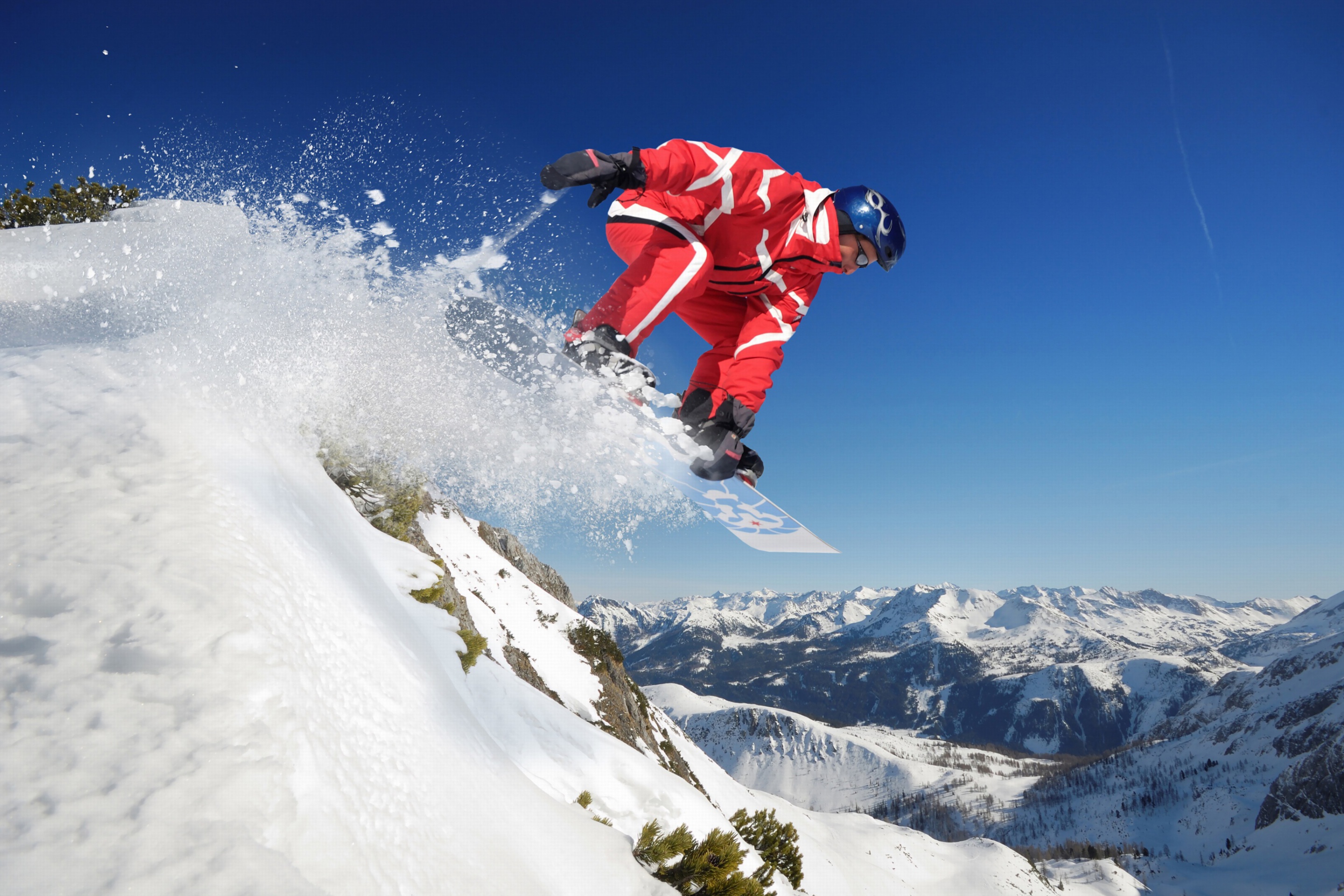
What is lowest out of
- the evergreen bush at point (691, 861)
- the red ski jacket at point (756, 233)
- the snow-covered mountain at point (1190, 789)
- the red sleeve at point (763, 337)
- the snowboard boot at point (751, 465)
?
the snow-covered mountain at point (1190, 789)

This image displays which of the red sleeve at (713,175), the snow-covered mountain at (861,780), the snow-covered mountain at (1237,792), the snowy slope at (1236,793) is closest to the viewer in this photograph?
the red sleeve at (713,175)

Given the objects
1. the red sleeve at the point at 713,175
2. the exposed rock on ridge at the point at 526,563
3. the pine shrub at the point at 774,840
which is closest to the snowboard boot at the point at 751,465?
the red sleeve at the point at 713,175

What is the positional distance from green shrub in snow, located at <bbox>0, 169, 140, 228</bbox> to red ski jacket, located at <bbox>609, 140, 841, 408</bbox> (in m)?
17.2

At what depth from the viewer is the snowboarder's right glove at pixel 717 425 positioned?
4367 millimetres

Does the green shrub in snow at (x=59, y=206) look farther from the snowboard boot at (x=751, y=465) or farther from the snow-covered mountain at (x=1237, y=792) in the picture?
the snow-covered mountain at (x=1237, y=792)

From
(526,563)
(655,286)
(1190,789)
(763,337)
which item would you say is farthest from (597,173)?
(1190,789)

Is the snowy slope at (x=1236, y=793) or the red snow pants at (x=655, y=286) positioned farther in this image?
the snowy slope at (x=1236, y=793)

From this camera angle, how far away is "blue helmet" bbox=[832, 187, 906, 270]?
484 cm

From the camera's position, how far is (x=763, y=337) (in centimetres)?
459

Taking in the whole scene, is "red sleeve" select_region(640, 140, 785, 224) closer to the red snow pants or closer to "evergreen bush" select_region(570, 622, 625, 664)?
the red snow pants

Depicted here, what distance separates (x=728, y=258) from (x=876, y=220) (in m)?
1.28

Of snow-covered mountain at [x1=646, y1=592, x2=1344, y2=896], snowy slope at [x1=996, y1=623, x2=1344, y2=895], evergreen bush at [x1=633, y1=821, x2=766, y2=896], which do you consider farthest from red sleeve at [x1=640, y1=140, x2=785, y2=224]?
snowy slope at [x1=996, y1=623, x2=1344, y2=895]

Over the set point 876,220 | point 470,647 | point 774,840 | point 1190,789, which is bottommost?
point 1190,789

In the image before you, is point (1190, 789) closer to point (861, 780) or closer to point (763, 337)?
point (861, 780)
